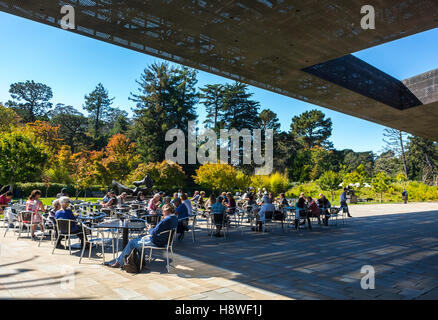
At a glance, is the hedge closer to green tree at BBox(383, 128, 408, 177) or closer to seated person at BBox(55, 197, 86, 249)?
seated person at BBox(55, 197, 86, 249)

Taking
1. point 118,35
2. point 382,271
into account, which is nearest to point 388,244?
point 382,271

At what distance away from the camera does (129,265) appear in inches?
171

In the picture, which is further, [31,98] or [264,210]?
[31,98]

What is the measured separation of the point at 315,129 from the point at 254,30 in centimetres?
5131

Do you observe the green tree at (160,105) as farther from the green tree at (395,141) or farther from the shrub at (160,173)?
the green tree at (395,141)

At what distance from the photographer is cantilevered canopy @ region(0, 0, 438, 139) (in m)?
5.57

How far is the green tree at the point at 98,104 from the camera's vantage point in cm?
5503

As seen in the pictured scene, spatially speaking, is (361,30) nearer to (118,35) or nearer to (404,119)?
(118,35)

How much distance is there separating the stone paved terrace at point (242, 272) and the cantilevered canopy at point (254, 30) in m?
4.65

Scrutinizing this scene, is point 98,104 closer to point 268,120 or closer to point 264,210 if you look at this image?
point 268,120

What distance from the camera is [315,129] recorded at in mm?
54719

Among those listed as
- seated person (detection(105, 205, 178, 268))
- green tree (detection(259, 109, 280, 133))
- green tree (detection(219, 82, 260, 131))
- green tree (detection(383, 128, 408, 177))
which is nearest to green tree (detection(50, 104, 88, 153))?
green tree (detection(219, 82, 260, 131))

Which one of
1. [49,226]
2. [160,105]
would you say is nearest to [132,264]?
[49,226]

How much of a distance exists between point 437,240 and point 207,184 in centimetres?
2193
